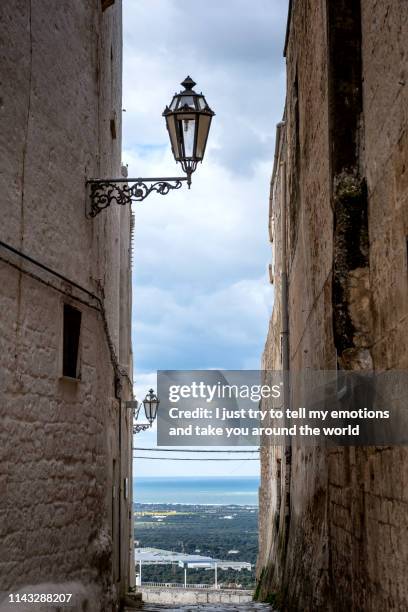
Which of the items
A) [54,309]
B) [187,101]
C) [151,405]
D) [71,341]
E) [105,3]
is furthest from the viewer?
[151,405]

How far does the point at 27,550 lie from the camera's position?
657cm

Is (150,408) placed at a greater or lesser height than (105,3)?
lesser

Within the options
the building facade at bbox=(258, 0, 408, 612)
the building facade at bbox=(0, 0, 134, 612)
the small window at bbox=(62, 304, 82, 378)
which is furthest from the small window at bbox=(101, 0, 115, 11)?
the small window at bbox=(62, 304, 82, 378)

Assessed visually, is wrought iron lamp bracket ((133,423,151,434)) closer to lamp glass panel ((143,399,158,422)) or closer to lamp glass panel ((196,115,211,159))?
lamp glass panel ((143,399,158,422))

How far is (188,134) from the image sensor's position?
7.98m

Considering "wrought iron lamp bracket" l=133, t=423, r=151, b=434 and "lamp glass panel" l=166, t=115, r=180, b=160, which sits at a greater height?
"lamp glass panel" l=166, t=115, r=180, b=160

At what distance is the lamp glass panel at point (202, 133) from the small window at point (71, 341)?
5.77ft

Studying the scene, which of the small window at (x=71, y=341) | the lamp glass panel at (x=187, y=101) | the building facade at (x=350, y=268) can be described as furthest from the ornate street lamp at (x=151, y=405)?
the lamp glass panel at (x=187, y=101)

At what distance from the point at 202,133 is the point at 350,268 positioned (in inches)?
87.3

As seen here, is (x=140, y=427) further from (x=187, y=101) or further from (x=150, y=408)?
(x=187, y=101)

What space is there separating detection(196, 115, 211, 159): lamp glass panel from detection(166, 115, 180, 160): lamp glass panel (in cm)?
18

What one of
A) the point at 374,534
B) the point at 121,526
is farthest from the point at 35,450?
the point at 121,526

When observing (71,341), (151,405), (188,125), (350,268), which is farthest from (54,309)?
(151,405)

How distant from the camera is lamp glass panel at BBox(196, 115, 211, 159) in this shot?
26.1ft
